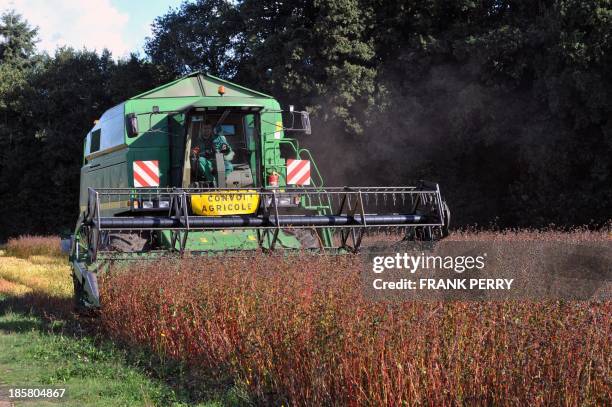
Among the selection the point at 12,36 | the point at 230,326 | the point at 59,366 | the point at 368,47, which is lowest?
the point at 59,366

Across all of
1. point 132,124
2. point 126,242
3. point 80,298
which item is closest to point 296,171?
point 132,124

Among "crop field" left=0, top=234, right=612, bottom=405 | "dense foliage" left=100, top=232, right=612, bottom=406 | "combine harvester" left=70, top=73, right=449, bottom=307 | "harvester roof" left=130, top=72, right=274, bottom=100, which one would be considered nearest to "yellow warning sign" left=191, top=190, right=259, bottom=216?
"combine harvester" left=70, top=73, right=449, bottom=307

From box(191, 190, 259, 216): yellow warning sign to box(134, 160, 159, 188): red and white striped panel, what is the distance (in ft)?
6.63

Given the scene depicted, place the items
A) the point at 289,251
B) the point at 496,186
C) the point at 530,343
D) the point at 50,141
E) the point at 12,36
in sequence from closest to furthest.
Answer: the point at 530,343, the point at 289,251, the point at 496,186, the point at 50,141, the point at 12,36

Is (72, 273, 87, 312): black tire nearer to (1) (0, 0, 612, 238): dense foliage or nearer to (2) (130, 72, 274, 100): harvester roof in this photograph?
(2) (130, 72, 274, 100): harvester roof

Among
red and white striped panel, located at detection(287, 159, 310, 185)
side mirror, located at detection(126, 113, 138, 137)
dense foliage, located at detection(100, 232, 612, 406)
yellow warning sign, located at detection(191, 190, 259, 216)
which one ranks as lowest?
dense foliage, located at detection(100, 232, 612, 406)

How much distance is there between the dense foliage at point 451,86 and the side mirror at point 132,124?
13289mm

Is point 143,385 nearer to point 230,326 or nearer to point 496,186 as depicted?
point 230,326

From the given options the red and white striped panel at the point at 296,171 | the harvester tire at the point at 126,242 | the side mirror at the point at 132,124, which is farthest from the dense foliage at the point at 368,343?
the red and white striped panel at the point at 296,171

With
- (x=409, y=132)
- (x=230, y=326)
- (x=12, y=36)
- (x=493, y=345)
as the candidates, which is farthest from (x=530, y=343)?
(x=12, y=36)

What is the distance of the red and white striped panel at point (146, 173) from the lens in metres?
11.9

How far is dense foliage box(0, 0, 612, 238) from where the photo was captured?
2166 cm

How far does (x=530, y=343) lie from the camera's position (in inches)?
168

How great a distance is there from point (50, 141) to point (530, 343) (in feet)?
121
